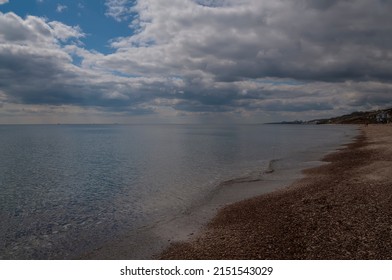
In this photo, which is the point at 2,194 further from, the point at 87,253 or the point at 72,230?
the point at 87,253

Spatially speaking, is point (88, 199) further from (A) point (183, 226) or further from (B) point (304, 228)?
(B) point (304, 228)

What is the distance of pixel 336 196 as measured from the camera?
17.2 meters

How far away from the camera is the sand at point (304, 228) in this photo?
33.8 feet

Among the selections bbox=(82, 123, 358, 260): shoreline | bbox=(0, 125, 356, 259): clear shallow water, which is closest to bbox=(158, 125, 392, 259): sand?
bbox=(82, 123, 358, 260): shoreline

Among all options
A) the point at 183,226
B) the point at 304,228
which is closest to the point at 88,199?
the point at 183,226

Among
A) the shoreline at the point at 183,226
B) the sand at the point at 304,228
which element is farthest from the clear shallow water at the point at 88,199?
the sand at the point at 304,228

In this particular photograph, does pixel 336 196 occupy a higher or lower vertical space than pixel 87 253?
higher

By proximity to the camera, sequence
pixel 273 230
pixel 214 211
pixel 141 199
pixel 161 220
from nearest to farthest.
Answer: pixel 273 230
pixel 161 220
pixel 214 211
pixel 141 199

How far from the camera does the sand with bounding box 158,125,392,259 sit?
406 inches

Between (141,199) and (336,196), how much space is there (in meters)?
13.4

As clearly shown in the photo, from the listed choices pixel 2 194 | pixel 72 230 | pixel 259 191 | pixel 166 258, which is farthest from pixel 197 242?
pixel 2 194

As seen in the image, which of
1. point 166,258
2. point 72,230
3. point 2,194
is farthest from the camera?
point 2,194
